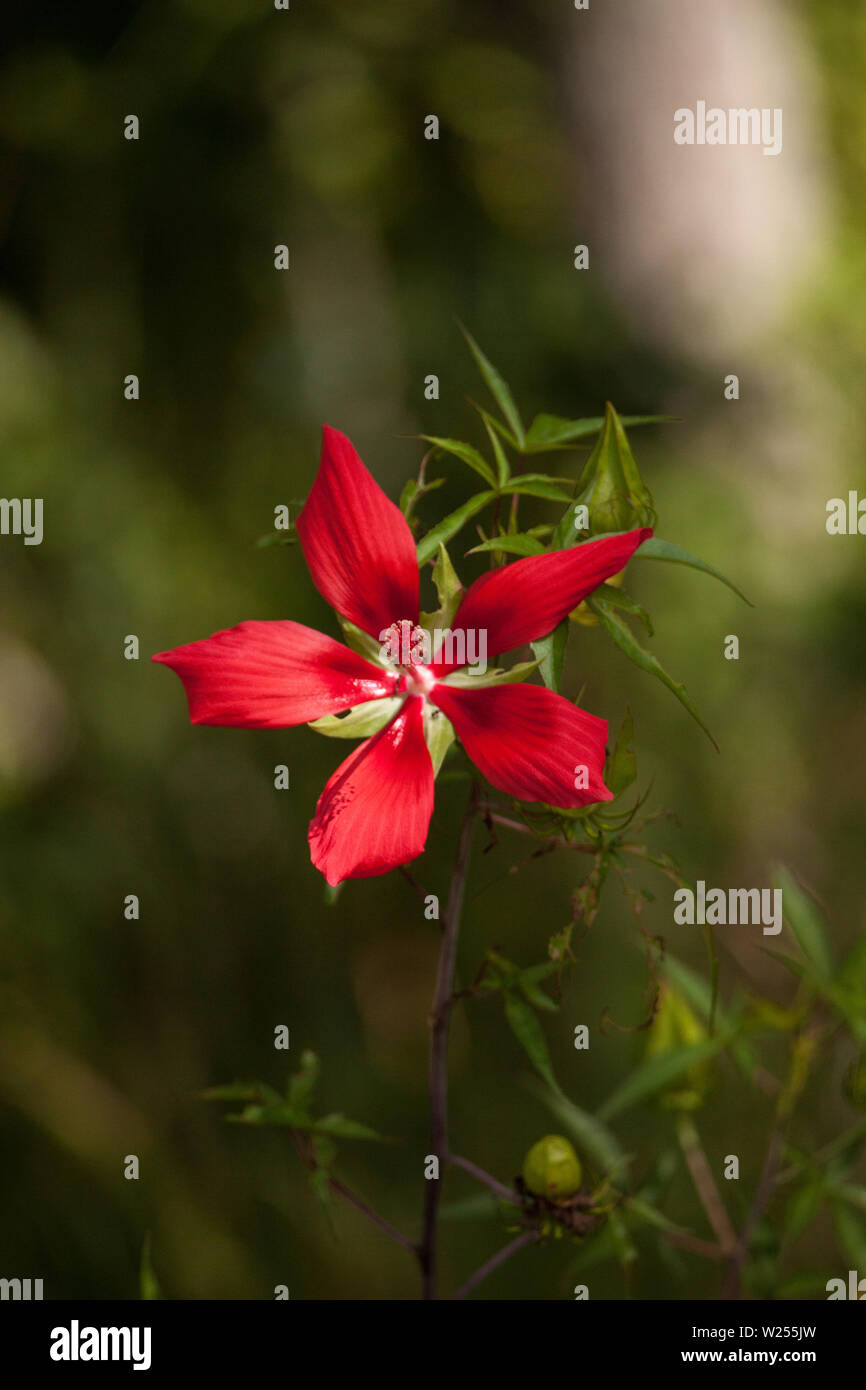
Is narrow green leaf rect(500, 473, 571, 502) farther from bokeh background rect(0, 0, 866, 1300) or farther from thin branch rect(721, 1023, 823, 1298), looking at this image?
bokeh background rect(0, 0, 866, 1300)

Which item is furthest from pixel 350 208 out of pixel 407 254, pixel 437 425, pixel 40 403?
pixel 40 403

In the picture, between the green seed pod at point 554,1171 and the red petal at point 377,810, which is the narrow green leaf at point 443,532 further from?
the green seed pod at point 554,1171

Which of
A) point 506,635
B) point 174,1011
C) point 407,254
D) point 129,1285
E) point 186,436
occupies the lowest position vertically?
point 129,1285

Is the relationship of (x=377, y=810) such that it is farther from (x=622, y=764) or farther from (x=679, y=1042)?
(x=679, y=1042)

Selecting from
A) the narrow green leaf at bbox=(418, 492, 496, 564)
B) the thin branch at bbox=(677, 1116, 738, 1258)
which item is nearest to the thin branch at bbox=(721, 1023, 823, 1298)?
the thin branch at bbox=(677, 1116, 738, 1258)

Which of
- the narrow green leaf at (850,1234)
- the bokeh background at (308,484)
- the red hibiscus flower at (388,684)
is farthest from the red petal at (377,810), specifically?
the bokeh background at (308,484)

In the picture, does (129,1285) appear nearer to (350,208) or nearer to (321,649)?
(321,649)

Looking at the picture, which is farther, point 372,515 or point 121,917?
point 121,917

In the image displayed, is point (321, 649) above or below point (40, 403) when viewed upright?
below
